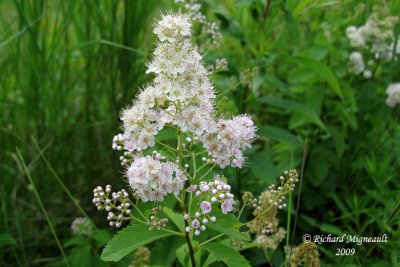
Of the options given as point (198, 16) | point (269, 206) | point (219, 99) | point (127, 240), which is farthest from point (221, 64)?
point (127, 240)

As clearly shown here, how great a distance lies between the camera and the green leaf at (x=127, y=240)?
1.74 m

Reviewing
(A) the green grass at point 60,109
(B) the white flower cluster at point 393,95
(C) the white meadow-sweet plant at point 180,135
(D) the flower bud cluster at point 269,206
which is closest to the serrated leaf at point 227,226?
(C) the white meadow-sweet plant at point 180,135

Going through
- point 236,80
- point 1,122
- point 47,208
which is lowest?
point 47,208

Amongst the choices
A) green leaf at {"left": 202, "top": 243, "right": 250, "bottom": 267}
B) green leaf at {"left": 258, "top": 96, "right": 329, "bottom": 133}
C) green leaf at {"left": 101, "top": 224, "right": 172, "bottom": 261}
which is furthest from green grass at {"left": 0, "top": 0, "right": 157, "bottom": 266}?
green leaf at {"left": 202, "top": 243, "right": 250, "bottom": 267}

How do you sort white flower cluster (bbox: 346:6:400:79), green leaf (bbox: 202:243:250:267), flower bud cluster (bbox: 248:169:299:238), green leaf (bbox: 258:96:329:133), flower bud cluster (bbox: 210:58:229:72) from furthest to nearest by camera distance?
white flower cluster (bbox: 346:6:400:79) < green leaf (bbox: 258:96:329:133) < flower bud cluster (bbox: 210:58:229:72) < flower bud cluster (bbox: 248:169:299:238) < green leaf (bbox: 202:243:250:267)

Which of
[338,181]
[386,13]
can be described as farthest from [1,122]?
[386,13]

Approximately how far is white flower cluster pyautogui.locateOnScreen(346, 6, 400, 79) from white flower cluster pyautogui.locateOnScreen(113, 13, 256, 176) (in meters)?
1.67

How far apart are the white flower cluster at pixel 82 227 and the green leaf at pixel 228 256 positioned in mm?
906

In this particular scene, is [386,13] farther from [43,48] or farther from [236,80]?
[43,48]

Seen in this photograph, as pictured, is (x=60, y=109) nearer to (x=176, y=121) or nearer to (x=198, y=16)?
(x=198, y=16)

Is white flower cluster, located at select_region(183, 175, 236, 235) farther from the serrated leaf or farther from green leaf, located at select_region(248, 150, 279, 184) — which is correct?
green leaf, located at select_region(248, 150, 279, 184)

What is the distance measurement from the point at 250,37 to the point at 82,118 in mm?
1305

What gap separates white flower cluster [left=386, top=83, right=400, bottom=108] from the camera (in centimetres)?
301

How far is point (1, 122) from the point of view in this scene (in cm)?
314
